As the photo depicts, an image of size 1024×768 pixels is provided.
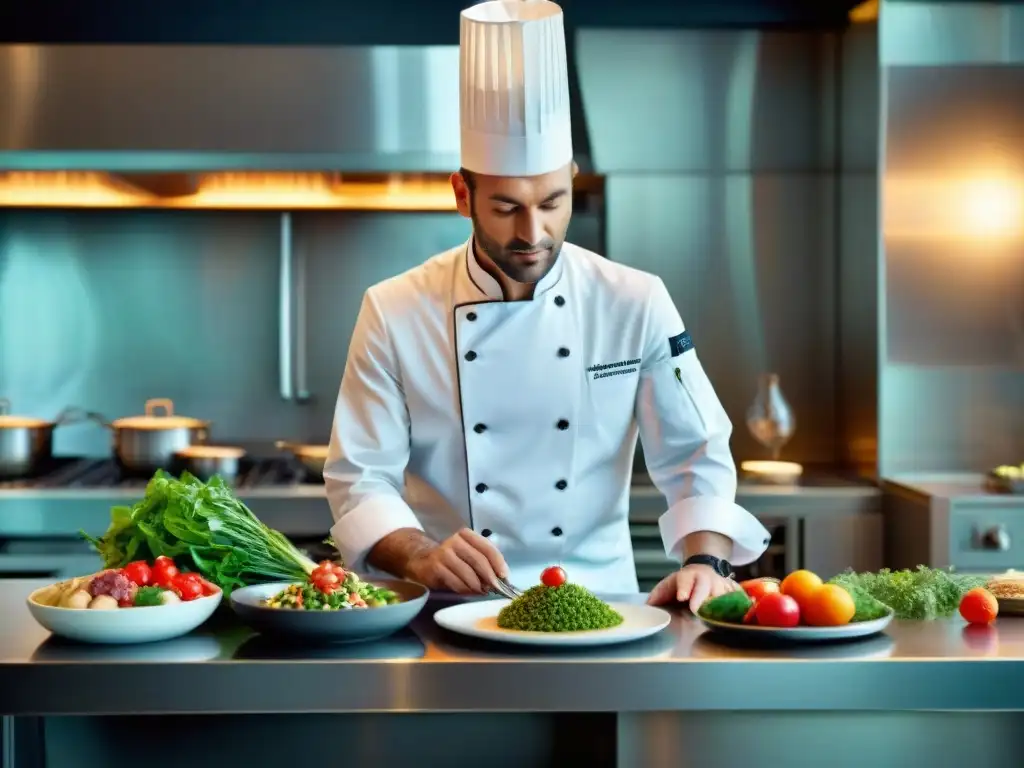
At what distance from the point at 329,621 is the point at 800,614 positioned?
2.03 feet

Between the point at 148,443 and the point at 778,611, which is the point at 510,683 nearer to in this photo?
the point at 778,611

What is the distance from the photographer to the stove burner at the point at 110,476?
3.93 meters

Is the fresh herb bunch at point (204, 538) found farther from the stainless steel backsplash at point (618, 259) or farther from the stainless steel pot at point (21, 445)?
the stainless steel backsplash at point (618, 259)

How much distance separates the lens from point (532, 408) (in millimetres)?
2494

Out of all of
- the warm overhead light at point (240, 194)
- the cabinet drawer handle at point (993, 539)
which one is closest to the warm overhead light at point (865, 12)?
the warm overhead light at point (240, 194)

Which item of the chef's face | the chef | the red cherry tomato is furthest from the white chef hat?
the red cherry tomato

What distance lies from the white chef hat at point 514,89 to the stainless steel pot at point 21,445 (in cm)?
231

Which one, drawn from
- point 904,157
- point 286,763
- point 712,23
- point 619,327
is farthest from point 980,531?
point 286,763

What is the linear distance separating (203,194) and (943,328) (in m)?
2.44

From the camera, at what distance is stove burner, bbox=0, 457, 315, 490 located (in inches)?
155

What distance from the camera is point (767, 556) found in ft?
12.9

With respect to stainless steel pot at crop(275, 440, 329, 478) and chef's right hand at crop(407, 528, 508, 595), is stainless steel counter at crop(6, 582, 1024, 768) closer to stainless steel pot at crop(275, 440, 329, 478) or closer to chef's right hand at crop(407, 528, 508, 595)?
chef's right hand at crop(407, 528, 508, 595)

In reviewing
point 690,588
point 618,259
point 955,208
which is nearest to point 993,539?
point 955,208

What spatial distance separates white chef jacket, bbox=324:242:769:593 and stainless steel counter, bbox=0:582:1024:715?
83 centimetres
